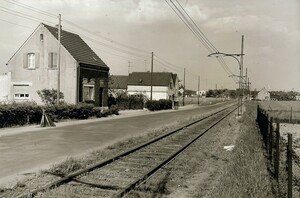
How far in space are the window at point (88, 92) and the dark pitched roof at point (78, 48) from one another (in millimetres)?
2616

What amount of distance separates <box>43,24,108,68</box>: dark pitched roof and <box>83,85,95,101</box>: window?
8.58ft

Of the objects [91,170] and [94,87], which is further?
[94,87]

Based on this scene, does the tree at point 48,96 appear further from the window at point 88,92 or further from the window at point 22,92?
the window at point 88,92

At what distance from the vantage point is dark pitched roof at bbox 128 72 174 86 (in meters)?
85.8

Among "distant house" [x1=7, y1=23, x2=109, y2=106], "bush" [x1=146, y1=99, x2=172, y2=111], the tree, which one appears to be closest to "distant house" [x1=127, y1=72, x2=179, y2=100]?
"bush" [x1=146, y1=99, x2=172, y2=111]

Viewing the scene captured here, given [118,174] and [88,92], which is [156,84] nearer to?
[88,92]

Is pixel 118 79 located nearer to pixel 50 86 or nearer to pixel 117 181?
pixel 50 86

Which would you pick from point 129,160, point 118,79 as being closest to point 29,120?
point 129,160

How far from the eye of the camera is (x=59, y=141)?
53.6ft

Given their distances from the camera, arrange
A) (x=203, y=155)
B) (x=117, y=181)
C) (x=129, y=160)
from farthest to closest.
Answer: (x=203, y=155) → (x=129, y=160) → (x=117, y=181)

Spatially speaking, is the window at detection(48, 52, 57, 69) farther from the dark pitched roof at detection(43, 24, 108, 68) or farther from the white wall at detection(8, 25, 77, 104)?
the dark pitched roof at detection(43, 24, 108, 68)

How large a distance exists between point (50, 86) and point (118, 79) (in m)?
63.7

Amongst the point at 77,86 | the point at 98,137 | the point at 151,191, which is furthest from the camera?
the point at 77,86

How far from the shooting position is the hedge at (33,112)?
68.7 feet
